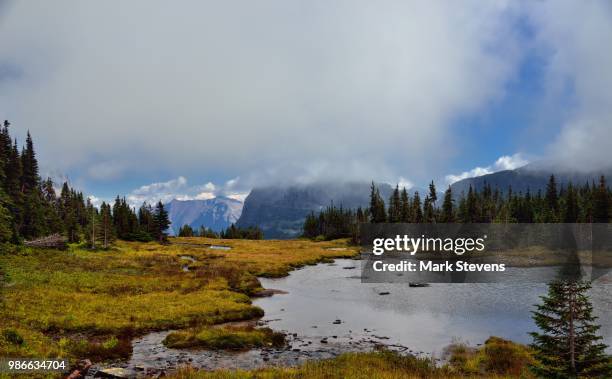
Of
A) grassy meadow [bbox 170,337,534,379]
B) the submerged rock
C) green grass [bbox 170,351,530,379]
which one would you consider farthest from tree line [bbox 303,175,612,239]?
the submerged rock

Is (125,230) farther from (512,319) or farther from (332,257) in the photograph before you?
(512,319)

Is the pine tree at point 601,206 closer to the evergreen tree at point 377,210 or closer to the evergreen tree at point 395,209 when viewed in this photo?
the evergreen tree at point 395,209

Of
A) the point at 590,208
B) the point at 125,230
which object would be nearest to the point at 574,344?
the point at 590,208

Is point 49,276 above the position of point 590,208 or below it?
below

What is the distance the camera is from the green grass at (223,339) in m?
29.3

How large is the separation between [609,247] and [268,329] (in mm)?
110069

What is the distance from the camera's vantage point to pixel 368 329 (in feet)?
119

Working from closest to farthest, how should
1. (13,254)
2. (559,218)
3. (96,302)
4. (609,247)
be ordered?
(96,302) → (13,254) → (609,247) → (559,218)

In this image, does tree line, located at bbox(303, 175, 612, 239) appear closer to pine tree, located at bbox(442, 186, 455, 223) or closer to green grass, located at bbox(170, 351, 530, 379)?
pine tree, located at bbox(442, 186, 455, 223)

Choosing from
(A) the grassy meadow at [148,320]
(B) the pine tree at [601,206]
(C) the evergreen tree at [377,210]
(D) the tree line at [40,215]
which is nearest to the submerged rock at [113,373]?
(A) the grassy meadow at [148,320]

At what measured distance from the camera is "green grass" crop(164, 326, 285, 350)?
29.3 m

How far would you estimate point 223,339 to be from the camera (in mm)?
30188

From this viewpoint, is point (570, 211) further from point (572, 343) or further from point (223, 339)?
point (223, 339)

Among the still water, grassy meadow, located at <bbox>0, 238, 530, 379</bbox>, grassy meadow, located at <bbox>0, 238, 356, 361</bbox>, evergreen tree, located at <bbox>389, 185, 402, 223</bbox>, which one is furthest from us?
evergreen tree, located at <bbox>389, 185, 402, 223</bbox>
